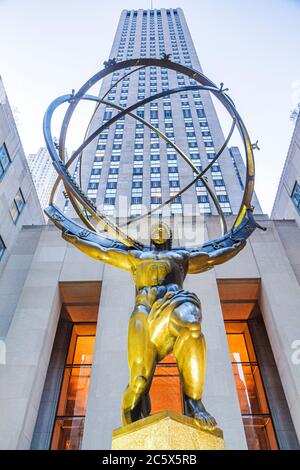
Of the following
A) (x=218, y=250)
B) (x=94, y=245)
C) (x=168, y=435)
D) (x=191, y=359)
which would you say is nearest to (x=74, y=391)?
(x=94, y=245)

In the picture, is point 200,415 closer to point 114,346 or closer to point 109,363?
point 109,363

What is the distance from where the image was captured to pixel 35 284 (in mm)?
9477

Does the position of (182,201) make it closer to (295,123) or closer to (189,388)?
(295,123)

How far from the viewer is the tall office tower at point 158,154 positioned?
1130 inches

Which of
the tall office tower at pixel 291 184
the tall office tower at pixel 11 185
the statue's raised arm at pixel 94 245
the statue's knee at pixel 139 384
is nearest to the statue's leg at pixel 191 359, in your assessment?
the statue's knee at pixel 139 384

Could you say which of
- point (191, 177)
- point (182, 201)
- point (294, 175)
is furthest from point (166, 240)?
point (191, 177)

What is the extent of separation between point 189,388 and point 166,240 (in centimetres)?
222

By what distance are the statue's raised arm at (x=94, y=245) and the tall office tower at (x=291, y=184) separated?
363 inches

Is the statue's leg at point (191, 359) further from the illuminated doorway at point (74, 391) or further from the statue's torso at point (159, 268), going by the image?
the illuminated doorway at point (74, 391)

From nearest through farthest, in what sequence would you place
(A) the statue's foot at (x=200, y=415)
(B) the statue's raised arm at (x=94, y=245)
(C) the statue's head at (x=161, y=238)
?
(A) the statue's foot at (x=200, y=415), (B) the statue's raised arm at (x=94, y=245), (C) the statue's head at (x=161, y=238)

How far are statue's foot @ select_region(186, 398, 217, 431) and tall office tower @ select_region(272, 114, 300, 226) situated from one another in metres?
10.2

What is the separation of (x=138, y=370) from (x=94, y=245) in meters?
1.94

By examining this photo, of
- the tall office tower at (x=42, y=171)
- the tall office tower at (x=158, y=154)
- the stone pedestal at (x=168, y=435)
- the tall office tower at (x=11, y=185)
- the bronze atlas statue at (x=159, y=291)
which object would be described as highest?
the tall office tower at (x=42, y=171)

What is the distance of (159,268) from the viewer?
423 centimetres
